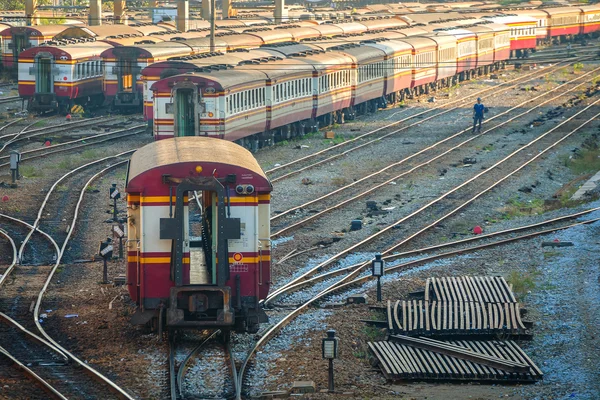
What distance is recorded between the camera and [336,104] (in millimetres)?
39250

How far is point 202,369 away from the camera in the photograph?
44.1 feet

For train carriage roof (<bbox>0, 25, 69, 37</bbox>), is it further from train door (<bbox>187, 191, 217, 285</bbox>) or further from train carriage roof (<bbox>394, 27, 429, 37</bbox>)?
train door (<bbox>187, 191, 217, 285</bbox>)

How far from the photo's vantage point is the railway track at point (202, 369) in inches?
494

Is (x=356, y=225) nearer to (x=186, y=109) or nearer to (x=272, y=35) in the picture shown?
(x=186, y=109)

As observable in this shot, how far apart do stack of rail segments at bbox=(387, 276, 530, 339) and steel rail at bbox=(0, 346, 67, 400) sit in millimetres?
4929

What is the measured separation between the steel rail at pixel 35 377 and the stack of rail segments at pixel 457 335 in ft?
12.8

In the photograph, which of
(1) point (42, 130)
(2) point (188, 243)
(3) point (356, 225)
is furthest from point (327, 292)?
(1) point (42, 130)

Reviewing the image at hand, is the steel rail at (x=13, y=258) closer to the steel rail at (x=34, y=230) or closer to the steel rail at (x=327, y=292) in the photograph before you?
the steel rail at (x=34, y=230)

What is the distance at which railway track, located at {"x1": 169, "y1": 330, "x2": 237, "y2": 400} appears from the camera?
41.1 feet

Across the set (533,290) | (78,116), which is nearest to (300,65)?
(78,116)

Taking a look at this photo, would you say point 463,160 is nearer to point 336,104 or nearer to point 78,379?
point 336,104

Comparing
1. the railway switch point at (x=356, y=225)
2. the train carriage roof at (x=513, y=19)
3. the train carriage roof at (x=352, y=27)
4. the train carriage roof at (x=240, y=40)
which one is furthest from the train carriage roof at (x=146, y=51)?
the train carriage roof at (x=513, y=19)

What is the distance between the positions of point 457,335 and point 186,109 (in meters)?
16.1

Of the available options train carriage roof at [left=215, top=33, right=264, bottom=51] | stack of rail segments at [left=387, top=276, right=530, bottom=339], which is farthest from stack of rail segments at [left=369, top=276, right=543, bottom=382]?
train carriage roof at [left=215, top=33, right=264, bottom=51]
